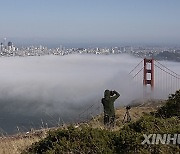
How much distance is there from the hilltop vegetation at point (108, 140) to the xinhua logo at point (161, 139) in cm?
6

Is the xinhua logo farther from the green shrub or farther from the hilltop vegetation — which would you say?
the green shrub

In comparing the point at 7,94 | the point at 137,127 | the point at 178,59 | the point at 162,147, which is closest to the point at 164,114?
the point at 137,127

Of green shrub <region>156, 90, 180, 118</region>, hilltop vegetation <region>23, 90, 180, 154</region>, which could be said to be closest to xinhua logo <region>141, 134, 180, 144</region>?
hilltop vegetation <region>23, 90, 180, 154</region>

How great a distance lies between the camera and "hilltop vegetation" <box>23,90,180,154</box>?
153 inches

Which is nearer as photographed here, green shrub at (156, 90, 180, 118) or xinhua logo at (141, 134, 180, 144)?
xinhua logo at (141, 134, 180, 144)

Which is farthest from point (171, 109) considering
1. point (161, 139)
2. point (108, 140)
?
point (161, 139)

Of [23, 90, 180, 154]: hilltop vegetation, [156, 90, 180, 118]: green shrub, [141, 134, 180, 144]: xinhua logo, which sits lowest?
[156, 90, 180, 118]: green shrub

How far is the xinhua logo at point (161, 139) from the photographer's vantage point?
3877mm

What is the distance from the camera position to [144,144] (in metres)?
3.88

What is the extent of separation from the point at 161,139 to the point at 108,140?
2.14ft

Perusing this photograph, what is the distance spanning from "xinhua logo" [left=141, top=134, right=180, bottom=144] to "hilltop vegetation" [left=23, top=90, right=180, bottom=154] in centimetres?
6

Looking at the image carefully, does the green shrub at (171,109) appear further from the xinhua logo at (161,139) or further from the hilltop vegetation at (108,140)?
the xinhua logo at (161,139)

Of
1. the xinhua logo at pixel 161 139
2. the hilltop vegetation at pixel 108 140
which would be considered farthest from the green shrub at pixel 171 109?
the xinhua logo at pixel 161 139

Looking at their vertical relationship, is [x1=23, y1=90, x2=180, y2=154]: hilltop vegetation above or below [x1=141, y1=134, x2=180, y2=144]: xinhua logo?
below
